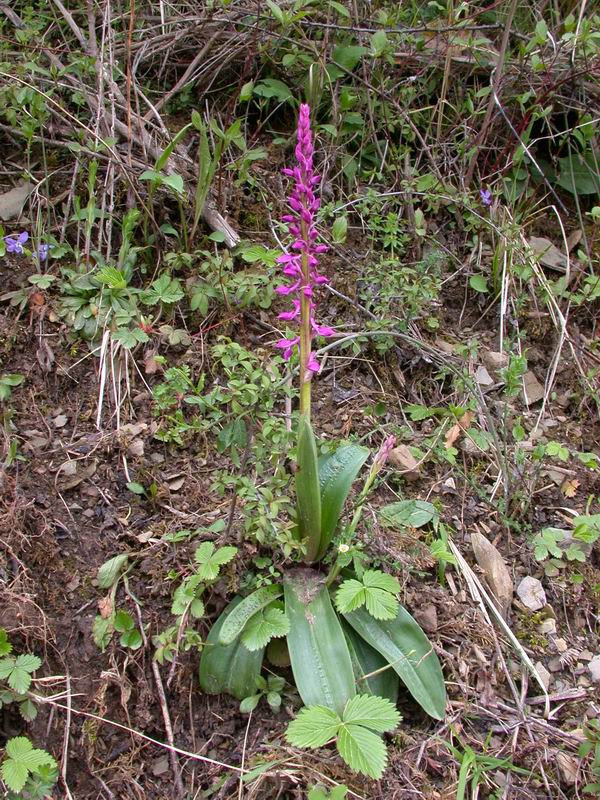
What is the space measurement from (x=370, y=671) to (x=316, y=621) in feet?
0.71

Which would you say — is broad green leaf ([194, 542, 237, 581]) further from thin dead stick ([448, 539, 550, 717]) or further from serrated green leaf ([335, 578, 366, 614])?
thin dead stick ([448, 539, 550, 717])

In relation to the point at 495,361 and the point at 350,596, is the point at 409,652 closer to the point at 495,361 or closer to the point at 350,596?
the point at 350,596

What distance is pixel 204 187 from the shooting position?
9.54 feet

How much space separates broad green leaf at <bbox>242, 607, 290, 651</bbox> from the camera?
1939 mm

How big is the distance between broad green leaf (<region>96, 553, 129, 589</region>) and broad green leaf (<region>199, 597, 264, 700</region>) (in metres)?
0.39

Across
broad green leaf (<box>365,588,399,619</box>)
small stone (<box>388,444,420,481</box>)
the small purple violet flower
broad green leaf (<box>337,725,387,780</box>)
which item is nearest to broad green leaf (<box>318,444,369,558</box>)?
broad green leaf (<box>365,588,399,619</box>)

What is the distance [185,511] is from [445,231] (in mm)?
1906

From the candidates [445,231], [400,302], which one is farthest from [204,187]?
[445,231]

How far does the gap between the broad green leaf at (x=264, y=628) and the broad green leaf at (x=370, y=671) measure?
22 centimetres

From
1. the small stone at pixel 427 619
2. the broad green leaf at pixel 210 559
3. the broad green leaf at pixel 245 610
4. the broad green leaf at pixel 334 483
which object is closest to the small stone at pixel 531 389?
the broad green leaf at pixel 334 483

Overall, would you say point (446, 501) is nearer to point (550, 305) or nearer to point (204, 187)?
point (550, 305)

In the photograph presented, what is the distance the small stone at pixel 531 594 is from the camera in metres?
2.38

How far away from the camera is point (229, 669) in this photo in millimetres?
2020

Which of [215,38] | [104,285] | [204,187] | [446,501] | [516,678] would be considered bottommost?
[516,678]
